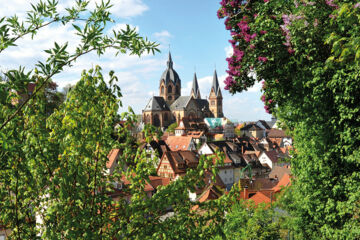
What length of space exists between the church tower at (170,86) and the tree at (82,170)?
136869 mm

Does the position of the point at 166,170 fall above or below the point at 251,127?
below

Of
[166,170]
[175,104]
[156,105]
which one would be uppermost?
[175,104]

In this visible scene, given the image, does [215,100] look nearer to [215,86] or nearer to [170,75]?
[215,86]

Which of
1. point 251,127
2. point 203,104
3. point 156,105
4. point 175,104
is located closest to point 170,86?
point 175,104

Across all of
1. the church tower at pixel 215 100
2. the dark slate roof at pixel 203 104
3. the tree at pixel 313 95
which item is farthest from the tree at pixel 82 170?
the church tower at pixel 215 100

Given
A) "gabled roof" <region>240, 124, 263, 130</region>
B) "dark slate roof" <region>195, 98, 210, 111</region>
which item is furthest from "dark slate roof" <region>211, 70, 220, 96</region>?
"gabled roof" <region>240, 124, 263, 130</region>

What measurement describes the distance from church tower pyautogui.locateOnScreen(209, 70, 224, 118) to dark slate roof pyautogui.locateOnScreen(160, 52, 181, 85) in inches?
725

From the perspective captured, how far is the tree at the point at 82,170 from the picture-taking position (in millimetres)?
3330

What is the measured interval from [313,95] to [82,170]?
750 cm

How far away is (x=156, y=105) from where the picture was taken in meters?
A: 125

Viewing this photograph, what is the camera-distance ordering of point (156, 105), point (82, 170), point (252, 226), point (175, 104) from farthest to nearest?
point (175, 104) < point (156, 105) < point (252, 226) < point (82, 170)

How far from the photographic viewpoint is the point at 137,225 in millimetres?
4395

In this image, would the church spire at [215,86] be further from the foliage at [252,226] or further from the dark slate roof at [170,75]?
the foliage at [252,226]

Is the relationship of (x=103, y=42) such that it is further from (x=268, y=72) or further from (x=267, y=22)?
(x=268, y=72)
